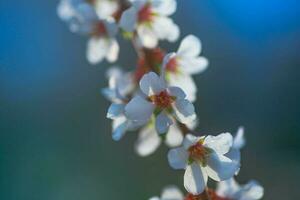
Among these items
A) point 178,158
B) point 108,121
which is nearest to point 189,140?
point 178,158

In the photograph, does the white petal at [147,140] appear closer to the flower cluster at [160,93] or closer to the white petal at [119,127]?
the flower cluster at [160,93]

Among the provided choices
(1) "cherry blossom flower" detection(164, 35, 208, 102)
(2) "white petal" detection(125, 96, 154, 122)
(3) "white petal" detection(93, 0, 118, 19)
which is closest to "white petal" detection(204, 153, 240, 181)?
(2) "white petal" detection(125, 96, 154, 122)

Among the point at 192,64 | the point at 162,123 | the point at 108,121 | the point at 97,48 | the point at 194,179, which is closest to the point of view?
the point at 194,179

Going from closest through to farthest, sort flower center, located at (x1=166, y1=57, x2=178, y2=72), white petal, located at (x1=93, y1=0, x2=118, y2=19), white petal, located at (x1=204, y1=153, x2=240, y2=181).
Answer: white petal, located at (x1=204, y1=153, x2=240, y2=181)
flower center, located at (x1=166, y1=57, x2=178, y2=72)
white petal, located at (x1=93, y1=0, x2=118, y2=19)

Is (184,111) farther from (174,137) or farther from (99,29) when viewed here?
(99,29)

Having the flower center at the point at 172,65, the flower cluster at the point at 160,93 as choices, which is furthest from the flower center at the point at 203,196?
the flower center at the point at 172,65

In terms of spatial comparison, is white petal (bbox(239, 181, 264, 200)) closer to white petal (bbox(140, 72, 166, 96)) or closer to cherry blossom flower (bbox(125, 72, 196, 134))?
cherry blossom flower (bbox(125, 72, 196, 134))

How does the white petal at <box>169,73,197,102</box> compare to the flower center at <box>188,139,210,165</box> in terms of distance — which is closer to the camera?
the flower center at <box>188,139,210,165</box>
